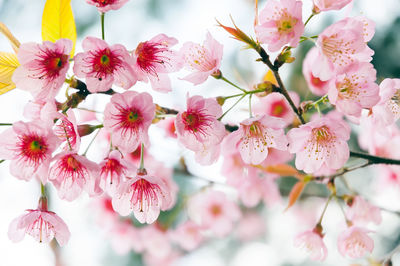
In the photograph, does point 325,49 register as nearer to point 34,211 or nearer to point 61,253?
point 34,211

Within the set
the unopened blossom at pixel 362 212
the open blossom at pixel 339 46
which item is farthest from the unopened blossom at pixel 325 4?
the unopened blossom at pixel 362 212

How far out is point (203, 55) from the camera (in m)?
0.87

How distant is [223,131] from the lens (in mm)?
781

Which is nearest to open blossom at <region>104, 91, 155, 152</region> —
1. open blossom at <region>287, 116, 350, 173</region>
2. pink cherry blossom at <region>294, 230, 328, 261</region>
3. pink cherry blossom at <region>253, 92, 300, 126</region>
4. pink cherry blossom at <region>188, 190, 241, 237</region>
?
open blossom at <region>287, 116, 350, 173</region>

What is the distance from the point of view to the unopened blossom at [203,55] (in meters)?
0.86

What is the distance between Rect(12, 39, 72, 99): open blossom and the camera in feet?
2.40

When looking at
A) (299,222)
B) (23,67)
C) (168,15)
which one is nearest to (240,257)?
(299,222)

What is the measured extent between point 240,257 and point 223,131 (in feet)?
7.49

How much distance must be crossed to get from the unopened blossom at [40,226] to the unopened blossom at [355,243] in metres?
0.65

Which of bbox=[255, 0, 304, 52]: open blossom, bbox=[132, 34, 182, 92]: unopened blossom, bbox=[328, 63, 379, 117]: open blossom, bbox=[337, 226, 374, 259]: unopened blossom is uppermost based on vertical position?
bbox=[255, 0, 304, 52]: open blossom

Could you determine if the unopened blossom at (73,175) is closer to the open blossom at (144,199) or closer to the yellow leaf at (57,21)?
the open blossom at (144,199)

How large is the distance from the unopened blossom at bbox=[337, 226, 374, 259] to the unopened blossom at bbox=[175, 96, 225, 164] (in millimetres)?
460

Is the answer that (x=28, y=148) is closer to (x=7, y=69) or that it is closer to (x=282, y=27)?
(x=7, y=69)

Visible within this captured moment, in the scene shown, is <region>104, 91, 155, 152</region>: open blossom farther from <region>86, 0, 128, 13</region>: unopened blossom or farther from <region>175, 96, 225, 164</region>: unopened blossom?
<region>86, 0, 128, 13</region>: unopened blossom
